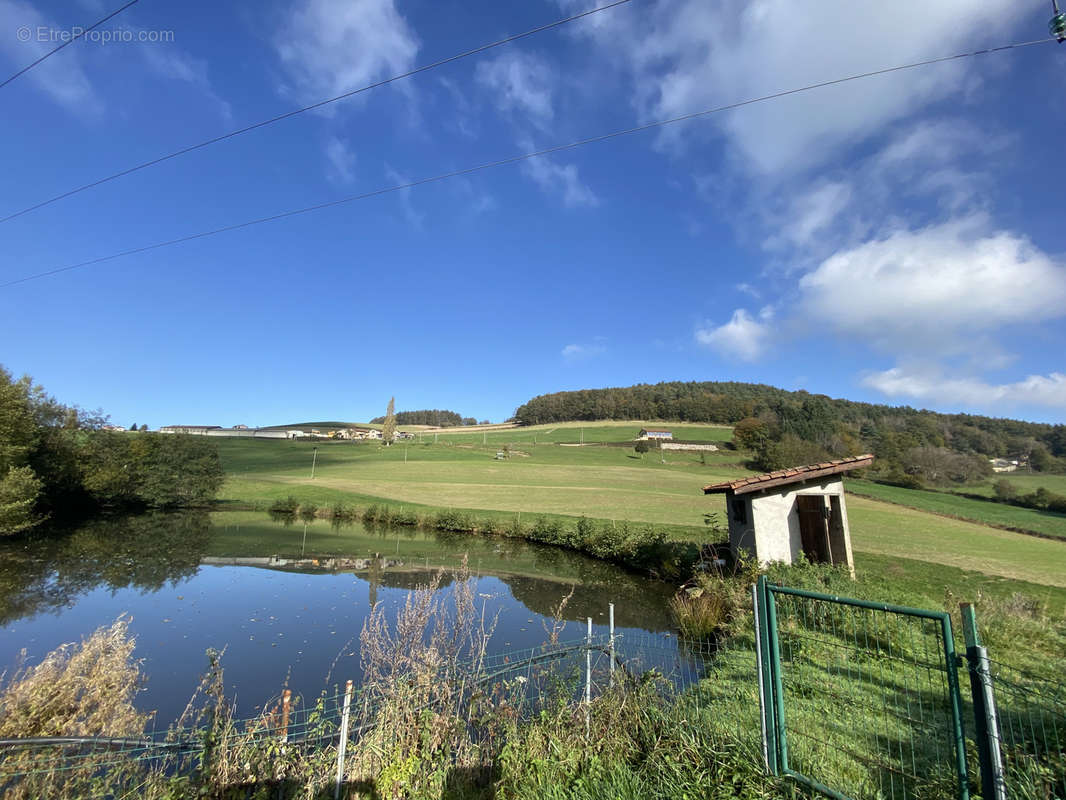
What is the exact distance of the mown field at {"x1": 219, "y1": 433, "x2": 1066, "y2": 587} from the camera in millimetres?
23109

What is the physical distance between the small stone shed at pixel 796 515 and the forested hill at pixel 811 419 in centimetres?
4914

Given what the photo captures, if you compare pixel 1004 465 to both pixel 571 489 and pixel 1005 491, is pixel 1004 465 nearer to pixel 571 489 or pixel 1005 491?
pixel 1005 491

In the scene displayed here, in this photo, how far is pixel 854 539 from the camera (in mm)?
25188

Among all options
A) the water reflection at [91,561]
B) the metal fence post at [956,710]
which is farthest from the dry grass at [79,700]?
the water reflection at [91,561]

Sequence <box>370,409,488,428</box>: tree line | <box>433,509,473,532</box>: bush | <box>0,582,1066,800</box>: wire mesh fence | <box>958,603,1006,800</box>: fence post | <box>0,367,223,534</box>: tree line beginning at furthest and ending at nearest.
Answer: <box>370,409,488,428</box>: tree line → <box>433,509,473,532</box>: bush → <box>0,367,223,534</box>: tree line → <box>0,582,1066,800</box>: wire mesh fence → <box>958,603,1006,800</box>: fence post

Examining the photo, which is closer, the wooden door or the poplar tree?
the wooden door

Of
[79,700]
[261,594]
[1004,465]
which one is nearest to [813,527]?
[79,700]

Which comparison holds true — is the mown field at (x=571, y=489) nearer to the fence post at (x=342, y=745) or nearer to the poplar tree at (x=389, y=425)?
the poplar tree at (x=389, y=425)

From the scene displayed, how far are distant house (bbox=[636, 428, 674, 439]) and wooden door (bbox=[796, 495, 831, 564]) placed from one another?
220 ft

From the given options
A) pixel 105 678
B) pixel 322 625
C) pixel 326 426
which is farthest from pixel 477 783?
pixel 326 426

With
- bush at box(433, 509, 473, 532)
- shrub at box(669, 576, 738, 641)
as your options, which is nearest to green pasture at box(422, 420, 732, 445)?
bush at box(433, 509, 473, 532)

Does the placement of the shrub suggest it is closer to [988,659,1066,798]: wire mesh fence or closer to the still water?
the still water

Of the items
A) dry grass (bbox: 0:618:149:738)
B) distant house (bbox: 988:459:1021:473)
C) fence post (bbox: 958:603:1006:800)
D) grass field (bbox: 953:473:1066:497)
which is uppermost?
distant house (bbox: 988:459:1021:473)

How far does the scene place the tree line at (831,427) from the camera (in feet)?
190
